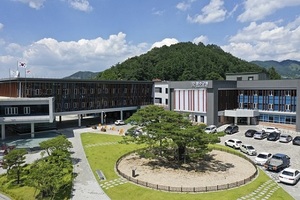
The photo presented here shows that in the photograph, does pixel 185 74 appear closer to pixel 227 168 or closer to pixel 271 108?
pixel 271 108

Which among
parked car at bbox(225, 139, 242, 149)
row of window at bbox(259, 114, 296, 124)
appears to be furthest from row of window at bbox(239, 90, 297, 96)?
parked car at bbox(225, 139, 242, 149)

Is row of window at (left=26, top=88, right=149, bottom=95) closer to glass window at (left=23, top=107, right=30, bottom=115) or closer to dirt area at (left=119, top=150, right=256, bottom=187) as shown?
glass window at (left=23, top=107, right=30, bottom=115)

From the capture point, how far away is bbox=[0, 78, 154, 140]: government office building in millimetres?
45156

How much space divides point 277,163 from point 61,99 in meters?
40.1

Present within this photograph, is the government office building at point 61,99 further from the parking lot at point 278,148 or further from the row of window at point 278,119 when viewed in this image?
the row of window at point 278,119

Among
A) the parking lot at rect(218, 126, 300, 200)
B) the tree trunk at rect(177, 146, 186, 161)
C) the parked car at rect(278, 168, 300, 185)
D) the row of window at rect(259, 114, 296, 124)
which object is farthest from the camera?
the row of window at rect(259, 114, 296, 124)

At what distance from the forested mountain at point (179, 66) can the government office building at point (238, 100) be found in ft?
155

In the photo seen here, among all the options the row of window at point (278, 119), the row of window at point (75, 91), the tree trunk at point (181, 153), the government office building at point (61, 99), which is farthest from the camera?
the row of window at point (278, 119)

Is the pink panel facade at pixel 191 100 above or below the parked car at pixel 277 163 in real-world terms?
above

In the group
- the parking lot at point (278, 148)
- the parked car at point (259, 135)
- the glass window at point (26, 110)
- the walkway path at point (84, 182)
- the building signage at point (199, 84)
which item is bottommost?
the walkway path at point (84, 182)

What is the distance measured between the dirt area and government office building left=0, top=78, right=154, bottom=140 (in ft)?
68.5

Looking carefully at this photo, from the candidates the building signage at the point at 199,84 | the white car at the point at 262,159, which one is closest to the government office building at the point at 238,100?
the building signage at the point at 199,84

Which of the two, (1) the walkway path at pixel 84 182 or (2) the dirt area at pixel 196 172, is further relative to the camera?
(2) the dirt area at pixel 196 172

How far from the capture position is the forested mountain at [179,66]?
113812 mm
